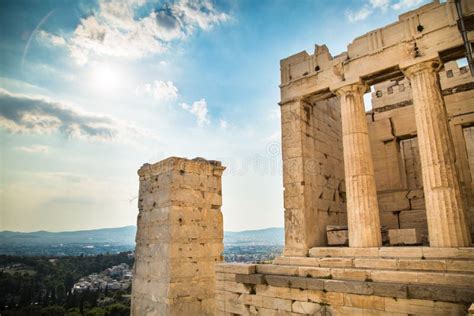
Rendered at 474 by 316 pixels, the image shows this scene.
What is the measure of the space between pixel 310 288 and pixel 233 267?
93.3 inches

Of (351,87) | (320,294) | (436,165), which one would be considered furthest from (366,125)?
(320,294)

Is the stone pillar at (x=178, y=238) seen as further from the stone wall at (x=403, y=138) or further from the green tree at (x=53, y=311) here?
the green tree at (x=53, y=311)

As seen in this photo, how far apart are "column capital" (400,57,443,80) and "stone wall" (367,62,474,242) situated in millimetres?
3845

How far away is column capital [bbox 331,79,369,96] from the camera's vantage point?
8.50 meters

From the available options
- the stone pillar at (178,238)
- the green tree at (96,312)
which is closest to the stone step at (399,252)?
the stone pillar at (178,238)

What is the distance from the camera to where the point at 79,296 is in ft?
107

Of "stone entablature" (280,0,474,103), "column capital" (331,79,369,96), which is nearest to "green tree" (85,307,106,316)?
"stone entablature" (280,0,474,103)

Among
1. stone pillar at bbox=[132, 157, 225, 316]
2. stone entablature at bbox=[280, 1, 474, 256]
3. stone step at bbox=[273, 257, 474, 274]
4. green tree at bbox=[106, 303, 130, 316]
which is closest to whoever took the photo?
stone step at bbox=[273, 257, 474, 274]

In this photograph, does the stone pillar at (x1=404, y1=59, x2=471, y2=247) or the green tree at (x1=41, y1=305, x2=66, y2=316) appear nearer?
the stone pillar at (x1=404, y1=59, x2=471, y2=247)

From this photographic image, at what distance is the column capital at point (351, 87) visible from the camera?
850 cm

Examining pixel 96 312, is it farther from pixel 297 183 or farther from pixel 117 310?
pixel 297 183

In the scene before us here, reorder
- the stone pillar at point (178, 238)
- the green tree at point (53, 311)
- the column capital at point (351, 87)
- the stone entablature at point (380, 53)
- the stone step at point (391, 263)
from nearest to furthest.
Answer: the stone step at point (391, 263), the stone entablature at point (380, 53), the column capital at point (351, 87), the stone pillar at point (178, 238), the green tree at point (53, 311)

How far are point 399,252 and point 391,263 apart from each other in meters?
0.44

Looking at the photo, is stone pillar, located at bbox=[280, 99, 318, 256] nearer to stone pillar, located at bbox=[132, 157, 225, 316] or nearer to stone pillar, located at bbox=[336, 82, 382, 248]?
stone pillar, located at bbox=[336, 82, 382, 248]
